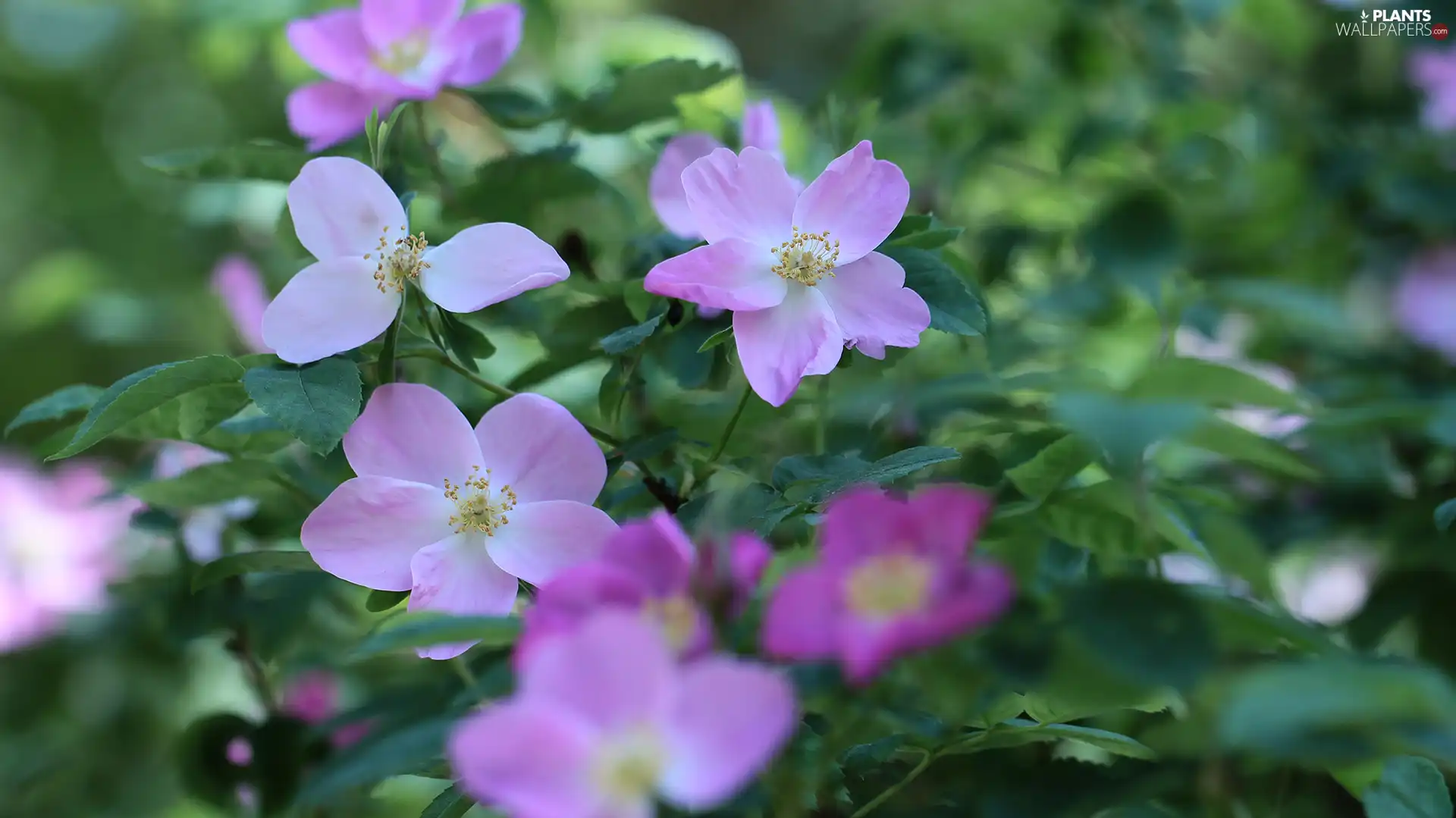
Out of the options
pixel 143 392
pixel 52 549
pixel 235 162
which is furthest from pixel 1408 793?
pixel 52 549

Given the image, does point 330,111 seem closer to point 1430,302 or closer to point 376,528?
point 376,528

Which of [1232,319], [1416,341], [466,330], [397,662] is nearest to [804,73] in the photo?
[1232,319]

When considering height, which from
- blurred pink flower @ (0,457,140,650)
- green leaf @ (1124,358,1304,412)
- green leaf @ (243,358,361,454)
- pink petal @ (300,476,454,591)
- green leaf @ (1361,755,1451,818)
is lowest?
blurred pink flower @ (0,457,140,650)

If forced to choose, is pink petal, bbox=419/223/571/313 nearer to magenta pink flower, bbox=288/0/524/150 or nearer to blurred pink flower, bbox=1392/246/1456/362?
magenta pink flower, bbox=288/0/524/150

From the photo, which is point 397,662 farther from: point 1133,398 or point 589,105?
point 1133,398

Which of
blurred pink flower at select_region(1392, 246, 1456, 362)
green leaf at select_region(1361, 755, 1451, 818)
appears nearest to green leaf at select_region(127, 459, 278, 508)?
green leaf at select_region(1361, 755, 1451, 818)

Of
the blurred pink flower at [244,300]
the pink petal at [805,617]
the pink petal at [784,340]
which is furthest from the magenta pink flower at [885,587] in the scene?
the blurred pink flower at [244,300]
